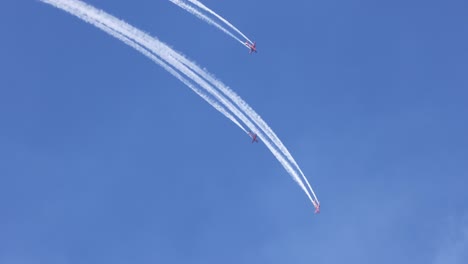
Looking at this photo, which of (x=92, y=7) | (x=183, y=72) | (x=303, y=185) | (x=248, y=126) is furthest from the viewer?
(x=303, y=185)

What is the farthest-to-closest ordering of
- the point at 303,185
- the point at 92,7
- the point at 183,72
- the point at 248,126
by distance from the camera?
the point at 303,185
the point at 248,126
the point at 183,72
the point at 92,7

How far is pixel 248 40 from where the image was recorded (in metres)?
85.1

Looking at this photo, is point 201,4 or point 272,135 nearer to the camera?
point 201,4

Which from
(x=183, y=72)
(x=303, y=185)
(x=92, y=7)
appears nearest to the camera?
(x=92, y=7)

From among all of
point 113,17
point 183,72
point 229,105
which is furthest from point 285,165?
point 113,17

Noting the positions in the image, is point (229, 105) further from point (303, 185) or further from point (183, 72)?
point (303, 185)

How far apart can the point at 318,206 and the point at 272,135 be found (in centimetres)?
1127

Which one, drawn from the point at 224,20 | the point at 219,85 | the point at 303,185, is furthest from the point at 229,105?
the point at 303,185

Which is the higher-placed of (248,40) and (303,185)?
(248,40)

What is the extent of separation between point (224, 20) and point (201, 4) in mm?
3694

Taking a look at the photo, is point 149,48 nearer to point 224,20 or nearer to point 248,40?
point 224,20

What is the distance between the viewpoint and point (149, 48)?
7238 centimetres

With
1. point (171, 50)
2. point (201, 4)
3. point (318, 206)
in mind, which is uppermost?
point (201, 4)

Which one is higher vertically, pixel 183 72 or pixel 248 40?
pixel 248 40
